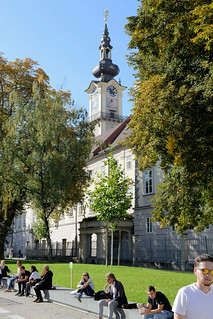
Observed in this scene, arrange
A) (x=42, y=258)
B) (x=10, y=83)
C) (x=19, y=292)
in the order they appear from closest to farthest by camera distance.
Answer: (x=19, y=292) < (x=10, y=83) < (x=42, y=258)

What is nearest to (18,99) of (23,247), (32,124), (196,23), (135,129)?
(32,124)

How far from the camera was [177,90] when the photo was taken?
13000 millimetres

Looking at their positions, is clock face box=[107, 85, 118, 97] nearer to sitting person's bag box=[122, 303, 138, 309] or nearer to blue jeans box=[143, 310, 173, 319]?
sitting person's bag box=[122, 303, 138, 309]

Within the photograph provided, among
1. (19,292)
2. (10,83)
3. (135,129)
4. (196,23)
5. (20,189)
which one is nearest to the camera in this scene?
(196,23)

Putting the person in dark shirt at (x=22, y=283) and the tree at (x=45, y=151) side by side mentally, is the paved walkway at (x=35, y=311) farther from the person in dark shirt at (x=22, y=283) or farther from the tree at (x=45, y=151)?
the tree at (x=45, y=151)

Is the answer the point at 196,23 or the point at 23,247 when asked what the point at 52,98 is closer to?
the point at 196,23

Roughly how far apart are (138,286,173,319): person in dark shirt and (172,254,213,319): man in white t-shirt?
5132mm

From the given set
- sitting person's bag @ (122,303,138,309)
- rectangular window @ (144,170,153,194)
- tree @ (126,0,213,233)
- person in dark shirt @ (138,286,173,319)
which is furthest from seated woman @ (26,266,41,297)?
rectangular window @ (144,170,153,194)

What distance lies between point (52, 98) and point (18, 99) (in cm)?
306

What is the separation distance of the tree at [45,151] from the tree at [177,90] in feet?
53.3

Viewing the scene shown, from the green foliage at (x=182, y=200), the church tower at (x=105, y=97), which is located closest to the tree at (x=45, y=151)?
the green foliage at (x=182, y=200)

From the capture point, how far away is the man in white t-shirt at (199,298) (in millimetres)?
3531

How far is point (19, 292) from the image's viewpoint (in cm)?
1575

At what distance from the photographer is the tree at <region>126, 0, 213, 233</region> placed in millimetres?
12359
